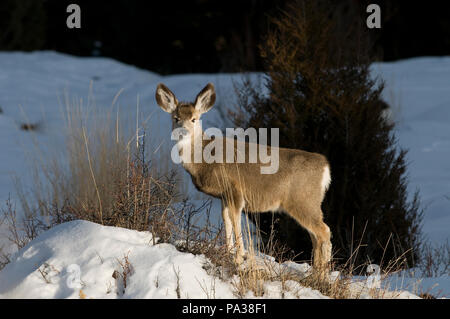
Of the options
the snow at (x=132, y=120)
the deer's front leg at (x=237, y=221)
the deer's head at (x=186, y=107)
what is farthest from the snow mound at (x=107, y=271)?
the deer's head at (x=186, y=107)

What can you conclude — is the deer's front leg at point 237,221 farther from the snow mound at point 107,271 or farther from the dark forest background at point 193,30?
the dark forest background at point 193,30

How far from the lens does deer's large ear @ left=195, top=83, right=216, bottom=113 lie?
17.5ft

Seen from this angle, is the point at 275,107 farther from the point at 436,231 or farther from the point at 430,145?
the point at 430,145

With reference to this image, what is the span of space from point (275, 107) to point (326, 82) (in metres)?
0.64

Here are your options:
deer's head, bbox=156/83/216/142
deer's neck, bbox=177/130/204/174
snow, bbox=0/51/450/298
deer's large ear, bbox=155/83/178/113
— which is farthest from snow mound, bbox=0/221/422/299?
deer's large ear, bbox=155/83/178/113

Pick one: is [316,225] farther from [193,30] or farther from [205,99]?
[193,30]

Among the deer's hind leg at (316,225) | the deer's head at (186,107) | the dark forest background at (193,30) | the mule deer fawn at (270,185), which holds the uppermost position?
the dark forest background at (193,30)

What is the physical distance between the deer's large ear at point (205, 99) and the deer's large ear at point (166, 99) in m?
0.22

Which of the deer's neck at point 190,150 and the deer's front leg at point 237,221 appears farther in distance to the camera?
the deer's neck at point 190,150

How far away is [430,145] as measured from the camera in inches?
438

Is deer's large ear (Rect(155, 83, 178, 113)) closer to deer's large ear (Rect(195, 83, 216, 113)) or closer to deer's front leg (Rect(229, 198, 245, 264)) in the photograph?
deer's large ear (Rect(195, 83, 216, 113))

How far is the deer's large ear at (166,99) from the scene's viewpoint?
17.6ft

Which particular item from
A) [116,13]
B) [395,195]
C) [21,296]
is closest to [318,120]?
[395,195]
